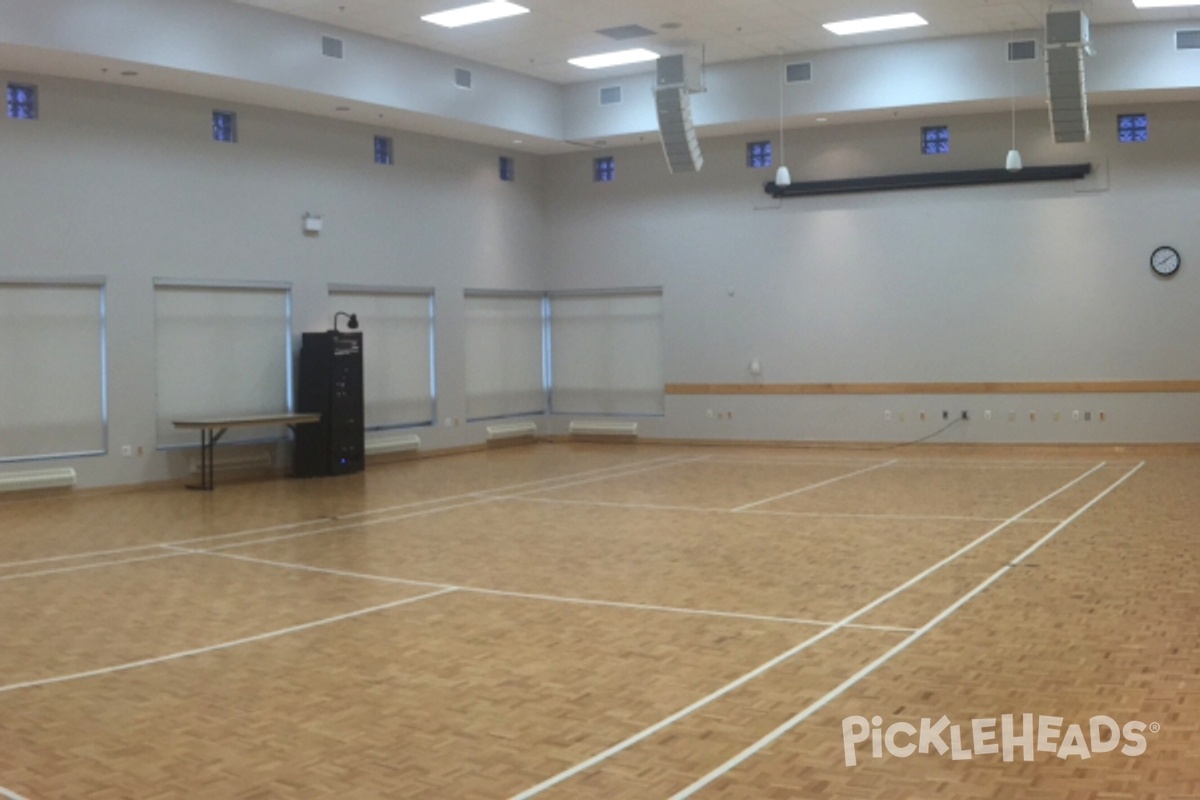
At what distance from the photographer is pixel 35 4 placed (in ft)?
38.5

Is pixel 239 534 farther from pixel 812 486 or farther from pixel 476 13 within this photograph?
pixel 476 13

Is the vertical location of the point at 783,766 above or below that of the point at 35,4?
below

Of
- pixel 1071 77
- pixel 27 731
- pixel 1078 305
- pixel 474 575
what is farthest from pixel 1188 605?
pixel 1078 305

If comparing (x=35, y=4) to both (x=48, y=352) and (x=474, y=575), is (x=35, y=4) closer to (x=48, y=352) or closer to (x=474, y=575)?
(x=48, y=352)

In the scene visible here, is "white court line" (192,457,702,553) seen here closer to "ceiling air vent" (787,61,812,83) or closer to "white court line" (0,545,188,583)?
"white court line" (0,545,188,583)

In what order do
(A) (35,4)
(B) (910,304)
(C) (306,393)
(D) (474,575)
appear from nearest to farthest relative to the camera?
(D) (474,575) → (A) (35,4) → (C) (306,393) → (B) (910,304)

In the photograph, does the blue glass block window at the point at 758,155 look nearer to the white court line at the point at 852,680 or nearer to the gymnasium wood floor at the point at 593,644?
the gymnasium wood floor at the point at 593,644

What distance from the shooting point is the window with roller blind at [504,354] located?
61.6 feet

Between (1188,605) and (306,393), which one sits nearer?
(1188,605)

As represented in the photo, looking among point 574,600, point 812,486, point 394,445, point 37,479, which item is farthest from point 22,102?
point 812,486

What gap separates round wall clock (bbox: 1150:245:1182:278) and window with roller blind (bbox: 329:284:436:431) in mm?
9865

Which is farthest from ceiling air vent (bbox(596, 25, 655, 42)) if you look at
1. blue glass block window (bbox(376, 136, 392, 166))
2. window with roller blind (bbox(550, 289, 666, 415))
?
window with roller blind (bbox(550, 289, 666, 415))

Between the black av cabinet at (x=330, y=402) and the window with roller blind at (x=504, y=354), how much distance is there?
3.18 metres

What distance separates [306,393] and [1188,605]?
11.1 meters
